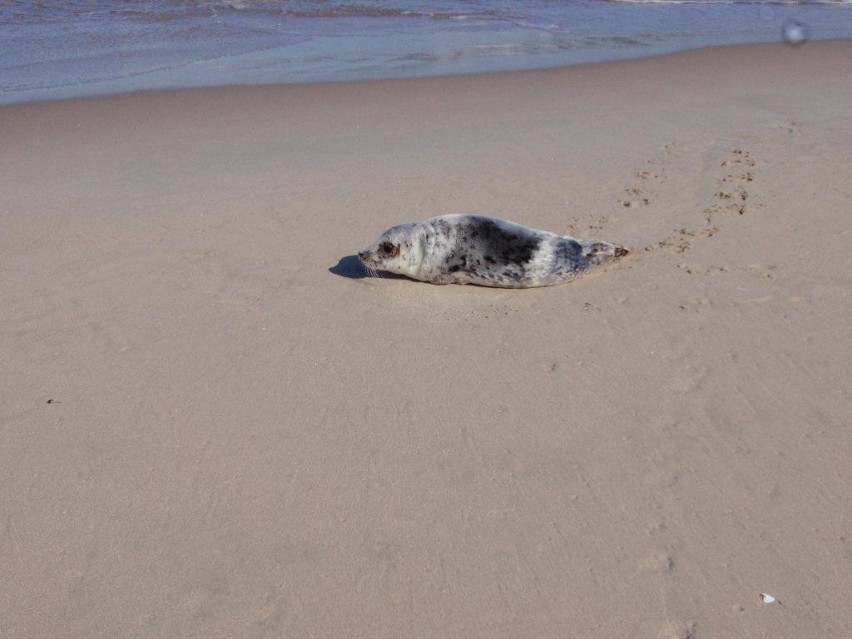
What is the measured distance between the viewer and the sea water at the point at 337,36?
11102 mm

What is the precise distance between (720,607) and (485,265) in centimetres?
278

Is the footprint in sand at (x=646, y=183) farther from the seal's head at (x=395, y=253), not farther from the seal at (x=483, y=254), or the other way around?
the seal's head at (x=395, y=253)

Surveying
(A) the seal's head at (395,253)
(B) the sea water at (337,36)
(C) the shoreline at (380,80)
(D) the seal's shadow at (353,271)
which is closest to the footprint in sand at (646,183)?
(A) the seal's head at (395,253)

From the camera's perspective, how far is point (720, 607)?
273cm

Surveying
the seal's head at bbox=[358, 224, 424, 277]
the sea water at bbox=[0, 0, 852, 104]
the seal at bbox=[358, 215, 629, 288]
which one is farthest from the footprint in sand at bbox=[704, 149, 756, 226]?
the sea water at bbox=[0, 0, 852, 104]

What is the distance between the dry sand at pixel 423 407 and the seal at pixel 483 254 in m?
0.12

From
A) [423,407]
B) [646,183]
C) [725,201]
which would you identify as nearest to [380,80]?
[646,183]

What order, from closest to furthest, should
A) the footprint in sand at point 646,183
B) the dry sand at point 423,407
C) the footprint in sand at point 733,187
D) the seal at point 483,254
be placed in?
the dry sand at point 423,407 < the seal at point 483,254 < the footprint in sand at point 733,187 < the footprint in sand at point 646,183

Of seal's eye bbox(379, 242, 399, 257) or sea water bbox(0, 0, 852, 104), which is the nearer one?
seal's eye bbox(379, 242, 399, 257)

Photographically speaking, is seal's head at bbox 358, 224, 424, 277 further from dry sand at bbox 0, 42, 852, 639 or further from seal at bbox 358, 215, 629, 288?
dry sand at bbox 0, 42, 852, 639

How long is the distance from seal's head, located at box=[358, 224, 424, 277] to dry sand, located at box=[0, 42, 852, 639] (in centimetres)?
16

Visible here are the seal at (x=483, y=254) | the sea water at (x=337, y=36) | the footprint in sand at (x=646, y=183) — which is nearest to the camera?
the seal at (x=483, y=254)

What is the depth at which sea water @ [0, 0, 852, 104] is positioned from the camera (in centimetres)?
1110

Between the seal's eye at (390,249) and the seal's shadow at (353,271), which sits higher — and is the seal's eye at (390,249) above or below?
above
